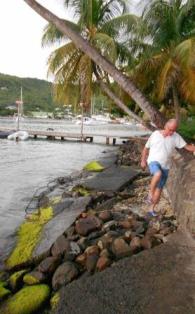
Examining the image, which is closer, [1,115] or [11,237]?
[11,237]

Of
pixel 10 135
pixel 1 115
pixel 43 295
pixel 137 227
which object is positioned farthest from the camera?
pixel 1 115

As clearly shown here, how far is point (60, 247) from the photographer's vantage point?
7.06 meters

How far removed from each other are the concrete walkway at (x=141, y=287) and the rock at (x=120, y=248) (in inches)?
15.4

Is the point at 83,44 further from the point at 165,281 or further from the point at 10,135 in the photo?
the point at 10,135

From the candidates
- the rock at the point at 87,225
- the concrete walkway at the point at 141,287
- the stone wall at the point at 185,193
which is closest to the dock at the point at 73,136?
the stone wall at the point at 185,193

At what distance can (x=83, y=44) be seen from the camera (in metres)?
12.2

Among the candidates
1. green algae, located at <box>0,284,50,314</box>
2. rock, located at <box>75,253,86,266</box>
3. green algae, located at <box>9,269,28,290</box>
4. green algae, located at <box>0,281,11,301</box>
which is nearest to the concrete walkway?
green algae, located at <box>0,284,50,314</box>

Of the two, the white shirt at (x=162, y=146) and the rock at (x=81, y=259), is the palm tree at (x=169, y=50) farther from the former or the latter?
the rock at (x=81, y=259)

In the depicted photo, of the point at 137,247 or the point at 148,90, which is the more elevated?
the point at 148,90

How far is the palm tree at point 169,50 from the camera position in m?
19.4

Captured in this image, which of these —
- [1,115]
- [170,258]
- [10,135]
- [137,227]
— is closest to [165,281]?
[170,258]

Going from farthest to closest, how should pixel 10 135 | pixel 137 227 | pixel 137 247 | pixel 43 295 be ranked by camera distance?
1. pixel 10 135
2. pixel 137 227
3. pixel 137 247
4. pixel 43 295

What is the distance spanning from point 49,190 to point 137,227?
842 cm

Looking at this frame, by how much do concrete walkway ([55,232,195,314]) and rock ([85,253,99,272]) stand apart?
50 cm
